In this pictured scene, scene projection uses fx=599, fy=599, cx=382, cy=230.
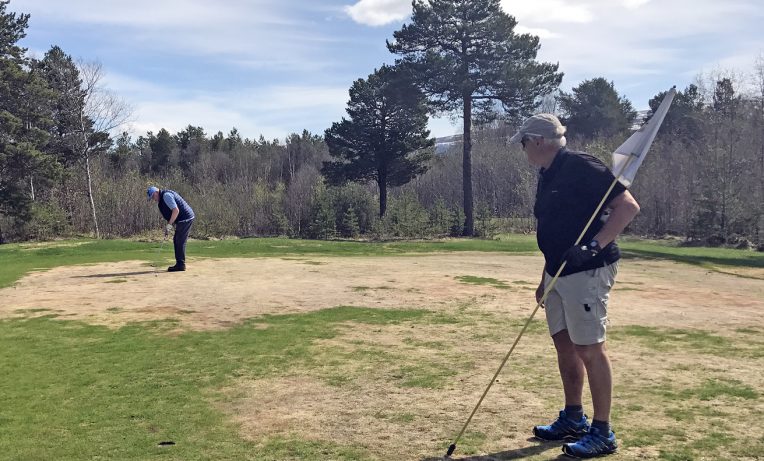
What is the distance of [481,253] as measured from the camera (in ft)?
83.1

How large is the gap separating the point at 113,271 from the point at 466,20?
92.1ft

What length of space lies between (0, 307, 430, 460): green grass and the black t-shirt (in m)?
2.08

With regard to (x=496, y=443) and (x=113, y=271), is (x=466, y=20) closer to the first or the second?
(x=113, y=271)

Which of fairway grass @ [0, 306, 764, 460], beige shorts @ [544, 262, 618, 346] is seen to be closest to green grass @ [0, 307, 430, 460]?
→ fairway grass @ [0, 306, 764, 460]

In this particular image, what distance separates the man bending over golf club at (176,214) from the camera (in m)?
14.3

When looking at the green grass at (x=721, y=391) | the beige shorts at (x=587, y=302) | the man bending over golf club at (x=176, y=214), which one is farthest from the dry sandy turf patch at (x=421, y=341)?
the beige shorts at (x=587, y=302)

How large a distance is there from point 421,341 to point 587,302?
14.0 ft

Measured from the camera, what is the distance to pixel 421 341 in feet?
26.9

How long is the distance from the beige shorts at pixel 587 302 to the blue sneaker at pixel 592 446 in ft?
2.13

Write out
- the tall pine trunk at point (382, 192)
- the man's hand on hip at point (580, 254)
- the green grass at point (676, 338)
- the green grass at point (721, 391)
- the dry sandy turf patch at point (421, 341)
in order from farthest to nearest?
1. the tall pine trunk at point (382, 192)
2. the green grass at point (676, 338)
3. the green grass at point (721, 391)
4. the dry sandy turf patch at point (421, 341)
5. the man's hand on hip at point (580, 254)

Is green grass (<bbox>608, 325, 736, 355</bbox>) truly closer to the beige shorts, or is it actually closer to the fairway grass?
the fairway grass

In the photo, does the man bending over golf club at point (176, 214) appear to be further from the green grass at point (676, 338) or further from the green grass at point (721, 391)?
the green grass at point (721, 391)

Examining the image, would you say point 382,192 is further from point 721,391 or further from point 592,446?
point 592,446

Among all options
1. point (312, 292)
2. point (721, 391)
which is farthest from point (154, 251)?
point (721, 391)
